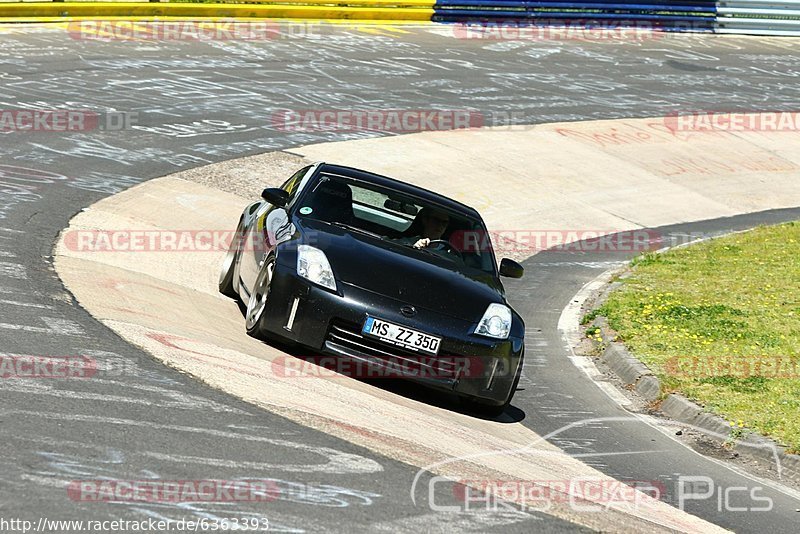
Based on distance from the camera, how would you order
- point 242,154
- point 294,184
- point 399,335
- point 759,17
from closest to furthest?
point 399,335
point 294,184
point 242,154
point 759,17

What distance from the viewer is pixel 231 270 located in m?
10.6

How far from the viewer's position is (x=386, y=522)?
5.55 metres

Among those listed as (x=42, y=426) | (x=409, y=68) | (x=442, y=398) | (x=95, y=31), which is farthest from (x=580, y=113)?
(x=42, y=426)

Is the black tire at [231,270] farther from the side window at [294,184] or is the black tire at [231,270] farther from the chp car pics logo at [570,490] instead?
the chp car pics logo at [570,490]

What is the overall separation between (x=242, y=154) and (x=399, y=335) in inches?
387

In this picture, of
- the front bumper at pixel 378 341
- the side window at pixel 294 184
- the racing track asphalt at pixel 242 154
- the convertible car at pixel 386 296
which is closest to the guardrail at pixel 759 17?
the racing track asphalt at pixel 242 154

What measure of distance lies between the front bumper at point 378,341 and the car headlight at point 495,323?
7 cm

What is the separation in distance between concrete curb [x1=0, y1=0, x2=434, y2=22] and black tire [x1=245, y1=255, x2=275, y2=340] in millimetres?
16116

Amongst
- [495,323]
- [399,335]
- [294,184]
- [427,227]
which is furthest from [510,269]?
[294,184]

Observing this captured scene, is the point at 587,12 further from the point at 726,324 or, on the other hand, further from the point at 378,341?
the point at 378,341

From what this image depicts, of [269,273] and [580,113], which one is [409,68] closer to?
[580,113]

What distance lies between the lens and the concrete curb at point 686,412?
848cm

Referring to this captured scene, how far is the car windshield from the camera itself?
9648 mm

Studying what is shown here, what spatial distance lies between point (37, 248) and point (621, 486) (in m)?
5.99
